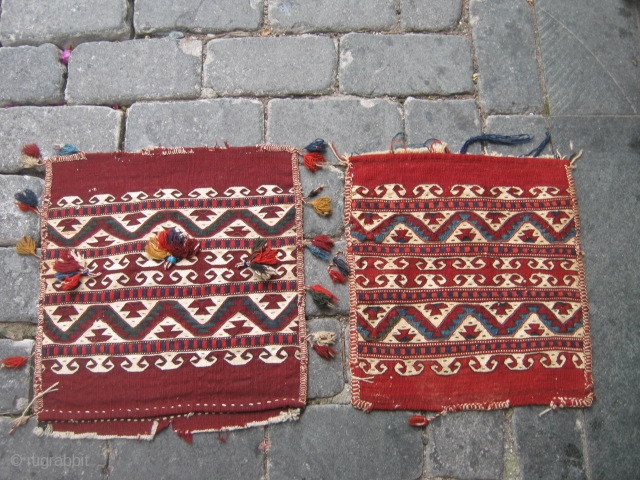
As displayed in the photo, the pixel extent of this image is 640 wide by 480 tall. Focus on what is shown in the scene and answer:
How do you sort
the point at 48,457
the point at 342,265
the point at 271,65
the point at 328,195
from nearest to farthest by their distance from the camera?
1. the point at 48,457
2. the point at 342,265
3. the point at 328,195
4. the point at 271,65

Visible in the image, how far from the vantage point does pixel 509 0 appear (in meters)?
2.35

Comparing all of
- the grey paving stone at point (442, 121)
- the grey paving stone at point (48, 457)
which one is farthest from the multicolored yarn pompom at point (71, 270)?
the grey paving stone at point (442, 121)

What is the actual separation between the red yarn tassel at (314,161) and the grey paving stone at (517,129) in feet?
2.47

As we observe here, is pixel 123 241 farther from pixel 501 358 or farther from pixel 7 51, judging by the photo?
pixel 501 358

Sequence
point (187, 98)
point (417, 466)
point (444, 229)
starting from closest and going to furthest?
point (417, 466) < point (444, 229) < point (187, 98)

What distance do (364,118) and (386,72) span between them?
0.25 meters

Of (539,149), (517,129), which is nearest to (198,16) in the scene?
(517,129)

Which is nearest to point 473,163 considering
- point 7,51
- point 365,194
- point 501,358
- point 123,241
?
point 365,194

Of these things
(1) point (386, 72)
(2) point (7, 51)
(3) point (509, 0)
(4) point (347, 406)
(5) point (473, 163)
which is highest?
(3) point (509, 0)

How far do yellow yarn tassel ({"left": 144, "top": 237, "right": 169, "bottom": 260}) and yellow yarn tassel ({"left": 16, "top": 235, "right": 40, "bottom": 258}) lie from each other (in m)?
0.50

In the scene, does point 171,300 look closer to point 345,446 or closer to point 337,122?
point 345,446

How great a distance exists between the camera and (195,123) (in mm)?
2189

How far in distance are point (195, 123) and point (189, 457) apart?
1.41 metres

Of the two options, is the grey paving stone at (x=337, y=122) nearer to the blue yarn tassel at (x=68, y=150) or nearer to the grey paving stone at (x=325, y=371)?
the grey paving stone at (x=325, y=371)
